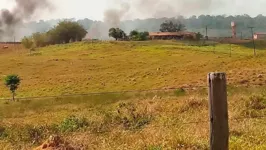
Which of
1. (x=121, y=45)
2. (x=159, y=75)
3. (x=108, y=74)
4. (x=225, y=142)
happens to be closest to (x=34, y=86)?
(x=108, y=74)

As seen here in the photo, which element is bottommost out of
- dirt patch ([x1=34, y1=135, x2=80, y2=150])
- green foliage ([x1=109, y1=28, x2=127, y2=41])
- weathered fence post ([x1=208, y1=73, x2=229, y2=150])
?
dirt patch ([x1=34, y1=135, x2=80, y2=150])

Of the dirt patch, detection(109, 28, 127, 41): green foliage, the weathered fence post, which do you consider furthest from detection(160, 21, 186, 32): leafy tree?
the weathered fence post

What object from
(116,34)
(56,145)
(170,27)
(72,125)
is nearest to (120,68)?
(72,125)

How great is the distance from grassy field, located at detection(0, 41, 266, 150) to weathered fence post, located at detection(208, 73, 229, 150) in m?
3.35

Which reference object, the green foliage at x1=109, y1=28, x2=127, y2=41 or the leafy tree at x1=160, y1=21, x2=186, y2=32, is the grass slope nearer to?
the green foliage at x1=109, y1=28, x2=127, y2=41

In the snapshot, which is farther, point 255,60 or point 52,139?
point 255,60

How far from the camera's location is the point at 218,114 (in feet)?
24.6

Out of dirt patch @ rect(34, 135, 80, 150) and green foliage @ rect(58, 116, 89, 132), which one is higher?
dirt patch @ rect(34, 135, 80, 150)

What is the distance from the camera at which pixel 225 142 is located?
753 cm

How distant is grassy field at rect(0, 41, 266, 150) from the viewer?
1352 centimetres

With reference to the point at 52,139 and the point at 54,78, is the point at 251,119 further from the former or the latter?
the point at 54,78

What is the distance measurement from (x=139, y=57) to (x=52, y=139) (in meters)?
73.8

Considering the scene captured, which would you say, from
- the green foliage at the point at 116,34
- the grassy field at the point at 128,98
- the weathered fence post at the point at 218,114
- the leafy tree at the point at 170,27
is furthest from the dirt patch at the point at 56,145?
the leafy tree at the point at 170,27

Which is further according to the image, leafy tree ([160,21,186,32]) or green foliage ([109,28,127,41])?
leafy tree ([160,21,186,32])
